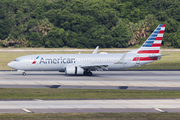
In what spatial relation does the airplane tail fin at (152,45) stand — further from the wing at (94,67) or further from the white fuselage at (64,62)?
the wing at (94,67)

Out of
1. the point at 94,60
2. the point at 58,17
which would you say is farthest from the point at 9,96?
the point at 58,17

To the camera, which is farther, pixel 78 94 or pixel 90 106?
pixel 78 94

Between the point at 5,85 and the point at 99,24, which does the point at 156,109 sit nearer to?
the point at 5,85

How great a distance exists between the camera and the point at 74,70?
42594mm

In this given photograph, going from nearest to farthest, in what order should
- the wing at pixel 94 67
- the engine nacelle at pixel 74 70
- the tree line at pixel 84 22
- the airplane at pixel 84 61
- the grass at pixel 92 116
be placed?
the grass at pixel 92 116 < the engine nacelle at pixel 74 70 < the wing at pixel 94 67 < the airplane at pixel 84 61 < the tree line at pixel 84 22

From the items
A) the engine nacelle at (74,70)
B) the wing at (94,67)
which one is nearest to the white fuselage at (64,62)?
the wing at (94,67)

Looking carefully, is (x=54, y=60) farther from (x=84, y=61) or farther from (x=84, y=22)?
(x=84, y=22)

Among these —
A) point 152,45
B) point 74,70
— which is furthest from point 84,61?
point 152,45

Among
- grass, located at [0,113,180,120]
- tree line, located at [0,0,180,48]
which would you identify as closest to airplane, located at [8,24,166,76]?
grass, located at [0,113,180,120]

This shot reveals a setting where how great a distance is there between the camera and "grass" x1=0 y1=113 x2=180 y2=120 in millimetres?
18906

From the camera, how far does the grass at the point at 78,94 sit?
2671 cm

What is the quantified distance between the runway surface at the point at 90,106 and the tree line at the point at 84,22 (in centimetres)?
7243

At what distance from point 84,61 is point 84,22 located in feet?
198

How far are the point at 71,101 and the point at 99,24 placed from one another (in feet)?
277
